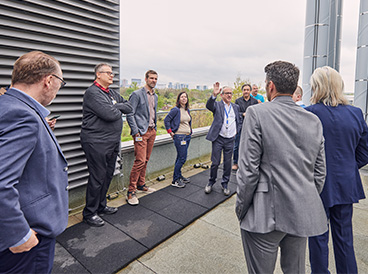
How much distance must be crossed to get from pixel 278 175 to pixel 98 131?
7.21 ft

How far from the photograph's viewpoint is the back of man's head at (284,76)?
1369mm

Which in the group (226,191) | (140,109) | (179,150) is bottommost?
(226,191)

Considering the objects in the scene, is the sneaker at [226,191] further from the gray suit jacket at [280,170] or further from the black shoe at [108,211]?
the gray suit jacket at [280,170]

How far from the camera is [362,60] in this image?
5129mm

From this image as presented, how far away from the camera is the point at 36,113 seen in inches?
43.1

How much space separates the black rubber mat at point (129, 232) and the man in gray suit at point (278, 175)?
145 centimetres

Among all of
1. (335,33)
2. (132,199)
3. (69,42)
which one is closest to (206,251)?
(132,199)

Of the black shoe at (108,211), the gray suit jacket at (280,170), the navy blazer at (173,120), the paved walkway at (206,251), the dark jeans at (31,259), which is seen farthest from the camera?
the navy blazer at (173,120)

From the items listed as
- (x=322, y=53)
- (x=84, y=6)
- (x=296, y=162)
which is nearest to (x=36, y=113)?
(x=296, y=162)

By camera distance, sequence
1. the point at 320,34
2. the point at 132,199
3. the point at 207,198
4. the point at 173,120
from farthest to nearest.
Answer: the point at 320,34 → the point at 173,120 → the point at 207,198 → the point at 132,199

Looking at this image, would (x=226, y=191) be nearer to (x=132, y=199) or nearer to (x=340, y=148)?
(x=132, y=199)

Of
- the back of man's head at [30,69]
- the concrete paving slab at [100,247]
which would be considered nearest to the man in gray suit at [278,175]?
the back of man's head at [30,69]

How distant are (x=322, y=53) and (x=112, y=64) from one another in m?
4.37

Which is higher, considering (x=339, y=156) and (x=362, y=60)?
(x=362, y=60)
